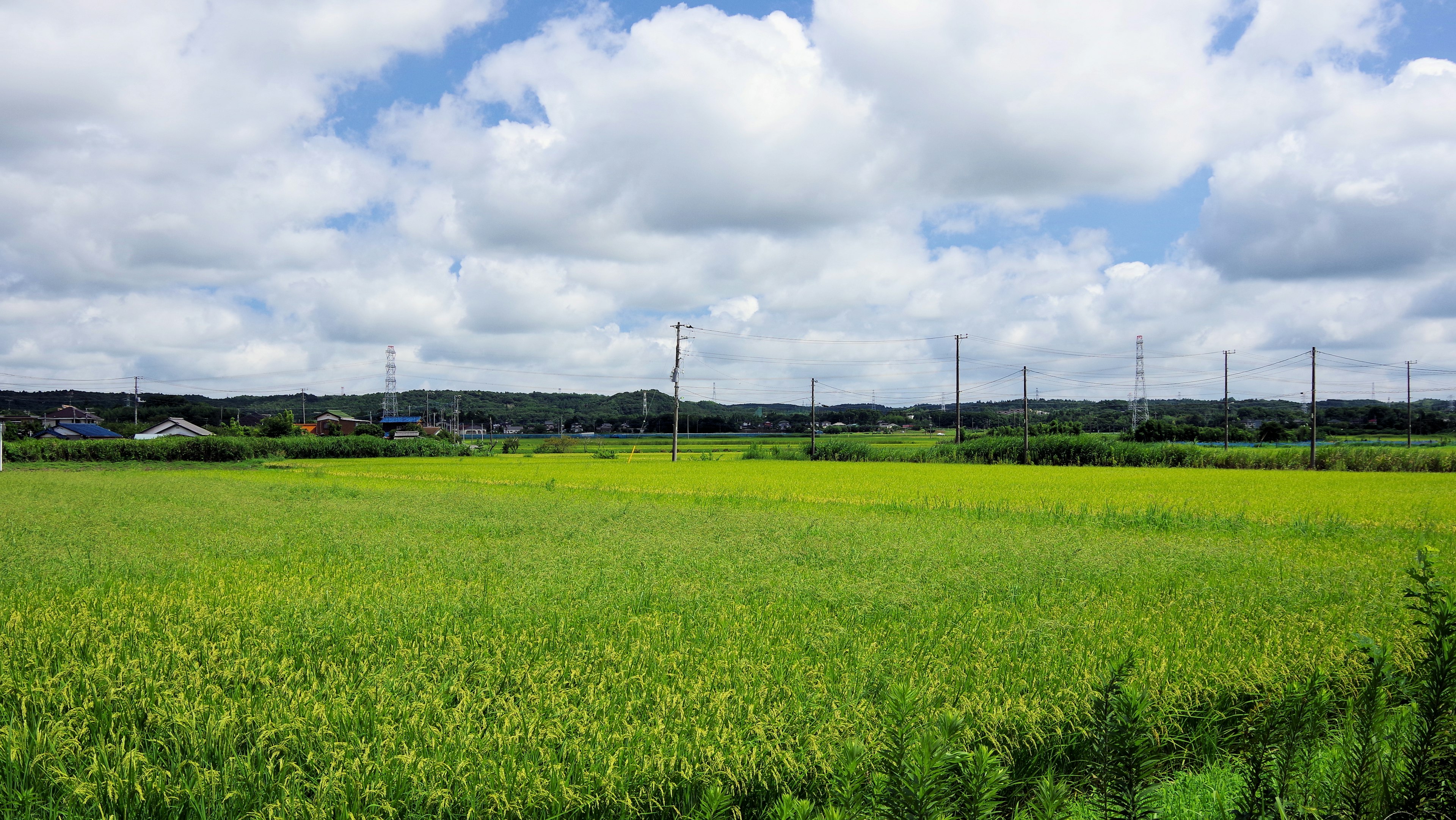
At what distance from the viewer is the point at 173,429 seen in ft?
301

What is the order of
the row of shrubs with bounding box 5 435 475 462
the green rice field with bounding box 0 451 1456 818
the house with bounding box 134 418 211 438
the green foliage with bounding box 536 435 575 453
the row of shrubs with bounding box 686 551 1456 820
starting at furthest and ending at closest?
the house with bounding box 134 418 211 438 < the green foliage with bounding box 536 435 575 453 < the row of shrubs with bounding box 5 435 475 462 < the green rice field with bounding box 0 451 1456 818 < the row of shrubs with bounding box 686 551 1456 820

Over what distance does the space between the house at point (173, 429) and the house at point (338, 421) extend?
1999 cm

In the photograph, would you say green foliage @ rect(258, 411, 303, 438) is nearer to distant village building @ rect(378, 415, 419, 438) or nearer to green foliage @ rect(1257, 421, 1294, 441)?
distant village building @ rect(378, 415, 419, 438)

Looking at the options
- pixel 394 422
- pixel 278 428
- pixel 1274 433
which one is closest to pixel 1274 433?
pixel 1274 433

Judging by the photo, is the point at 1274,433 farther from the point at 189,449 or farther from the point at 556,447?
the point at 189,449

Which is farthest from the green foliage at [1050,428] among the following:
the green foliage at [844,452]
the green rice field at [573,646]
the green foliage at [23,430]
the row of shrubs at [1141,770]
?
the green foliage at [23,430]

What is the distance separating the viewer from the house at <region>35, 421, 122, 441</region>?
8744 cm

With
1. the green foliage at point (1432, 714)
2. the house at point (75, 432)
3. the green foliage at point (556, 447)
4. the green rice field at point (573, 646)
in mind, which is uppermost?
the green foliage at point (1432, 714)

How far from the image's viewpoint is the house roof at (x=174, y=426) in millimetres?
90125

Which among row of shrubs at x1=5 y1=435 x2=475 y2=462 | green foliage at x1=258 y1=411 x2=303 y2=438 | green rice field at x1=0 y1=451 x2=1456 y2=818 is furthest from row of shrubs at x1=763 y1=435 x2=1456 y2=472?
green foliage at x1=258 y1=411 x2=303 y2=438

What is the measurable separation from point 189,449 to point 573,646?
64.8m

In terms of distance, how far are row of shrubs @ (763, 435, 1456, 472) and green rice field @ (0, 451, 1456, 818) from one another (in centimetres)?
3244

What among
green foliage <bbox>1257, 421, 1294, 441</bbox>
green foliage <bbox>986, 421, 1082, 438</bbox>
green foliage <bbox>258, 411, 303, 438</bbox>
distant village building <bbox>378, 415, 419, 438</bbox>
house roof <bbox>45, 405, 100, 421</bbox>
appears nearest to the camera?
green foliage <bbox>986, 421, 1082, 438</bbox>

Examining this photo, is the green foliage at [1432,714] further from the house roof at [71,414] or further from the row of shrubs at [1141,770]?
the house roof at [71,414]
